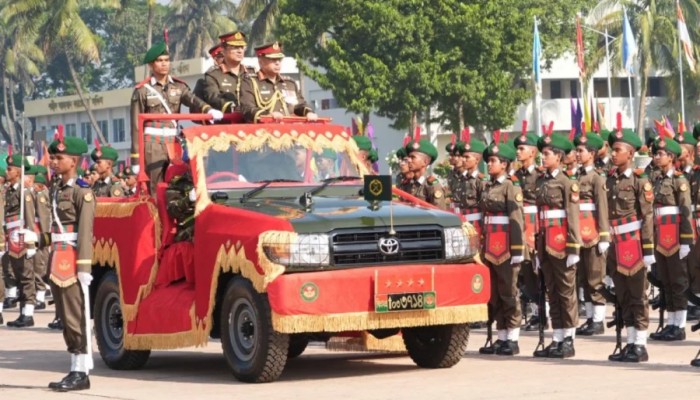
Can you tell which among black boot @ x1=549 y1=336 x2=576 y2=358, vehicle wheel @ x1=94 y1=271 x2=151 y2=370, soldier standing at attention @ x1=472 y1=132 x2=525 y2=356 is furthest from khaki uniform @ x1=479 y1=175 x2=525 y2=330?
vehicle wheel @ x1=94 y1=271 x2=151 y2=370

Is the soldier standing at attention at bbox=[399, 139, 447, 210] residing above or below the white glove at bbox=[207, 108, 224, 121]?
below

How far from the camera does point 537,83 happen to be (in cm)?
5550

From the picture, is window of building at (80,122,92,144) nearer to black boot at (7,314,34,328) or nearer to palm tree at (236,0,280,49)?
palm tree at (236,0,280,49)

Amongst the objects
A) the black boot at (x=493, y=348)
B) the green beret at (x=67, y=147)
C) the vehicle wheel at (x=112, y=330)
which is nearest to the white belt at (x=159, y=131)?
the vehicle wheel at (x=112, y=330)

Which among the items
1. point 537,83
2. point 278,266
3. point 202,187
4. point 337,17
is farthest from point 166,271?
point 337,17

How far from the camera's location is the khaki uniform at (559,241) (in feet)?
51.6

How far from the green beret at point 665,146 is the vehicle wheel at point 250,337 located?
5500mm

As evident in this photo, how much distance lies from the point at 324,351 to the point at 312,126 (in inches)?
116

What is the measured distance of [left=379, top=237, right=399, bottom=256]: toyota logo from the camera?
13.4 metres

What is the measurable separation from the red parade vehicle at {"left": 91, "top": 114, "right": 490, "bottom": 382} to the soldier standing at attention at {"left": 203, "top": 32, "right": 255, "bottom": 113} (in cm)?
74

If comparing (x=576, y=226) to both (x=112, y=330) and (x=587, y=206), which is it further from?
(x=112, y=330)

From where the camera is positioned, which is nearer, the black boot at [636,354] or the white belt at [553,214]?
the black boot at [636,354]

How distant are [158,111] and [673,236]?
573 centimetres

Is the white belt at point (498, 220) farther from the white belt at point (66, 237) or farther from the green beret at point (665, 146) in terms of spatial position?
the white belt at point (66, 237)
